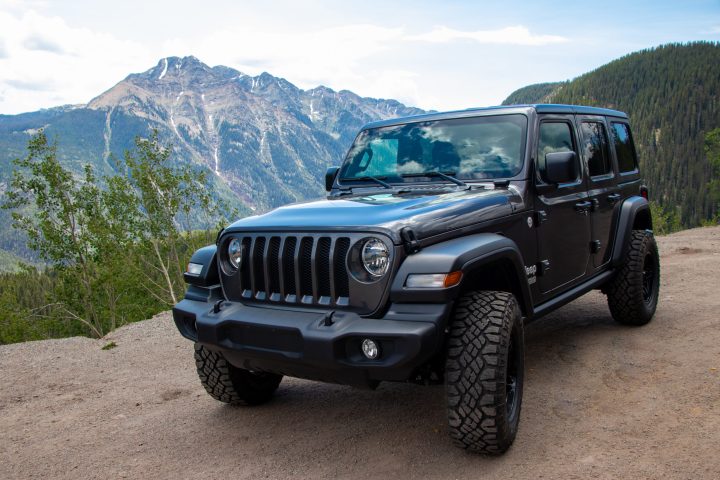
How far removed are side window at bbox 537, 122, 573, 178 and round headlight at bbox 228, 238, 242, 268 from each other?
2.33 m

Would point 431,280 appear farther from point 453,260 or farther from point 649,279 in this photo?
point 649,279

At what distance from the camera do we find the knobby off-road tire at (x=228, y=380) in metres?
4.55

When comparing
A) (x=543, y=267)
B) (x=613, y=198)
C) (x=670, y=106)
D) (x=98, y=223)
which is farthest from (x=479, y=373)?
(x=670, y=106)

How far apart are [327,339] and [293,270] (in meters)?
0.54

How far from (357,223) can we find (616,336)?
371 centimetres

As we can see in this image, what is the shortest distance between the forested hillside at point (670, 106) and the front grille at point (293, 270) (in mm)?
113419

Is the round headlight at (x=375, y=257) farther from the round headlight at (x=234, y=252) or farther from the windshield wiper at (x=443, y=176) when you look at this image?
the windshield wiper at (x=443, y=176)

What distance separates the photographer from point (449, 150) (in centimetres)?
476

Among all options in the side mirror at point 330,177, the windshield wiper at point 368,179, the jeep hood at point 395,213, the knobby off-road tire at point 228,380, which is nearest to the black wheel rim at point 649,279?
the jeep hood at point 395,213

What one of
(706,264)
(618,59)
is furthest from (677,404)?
(618,59)

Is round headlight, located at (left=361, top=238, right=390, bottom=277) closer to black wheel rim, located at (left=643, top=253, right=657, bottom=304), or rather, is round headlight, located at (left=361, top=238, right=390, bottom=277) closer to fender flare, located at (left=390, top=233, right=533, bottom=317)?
fender flare, located at (left=390, top=233, right=533, bottom=317)

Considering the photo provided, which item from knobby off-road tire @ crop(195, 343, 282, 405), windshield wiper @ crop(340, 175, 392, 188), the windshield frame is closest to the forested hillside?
the windshield frame

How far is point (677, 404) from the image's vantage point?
4.26 m

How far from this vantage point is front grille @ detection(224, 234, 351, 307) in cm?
345
